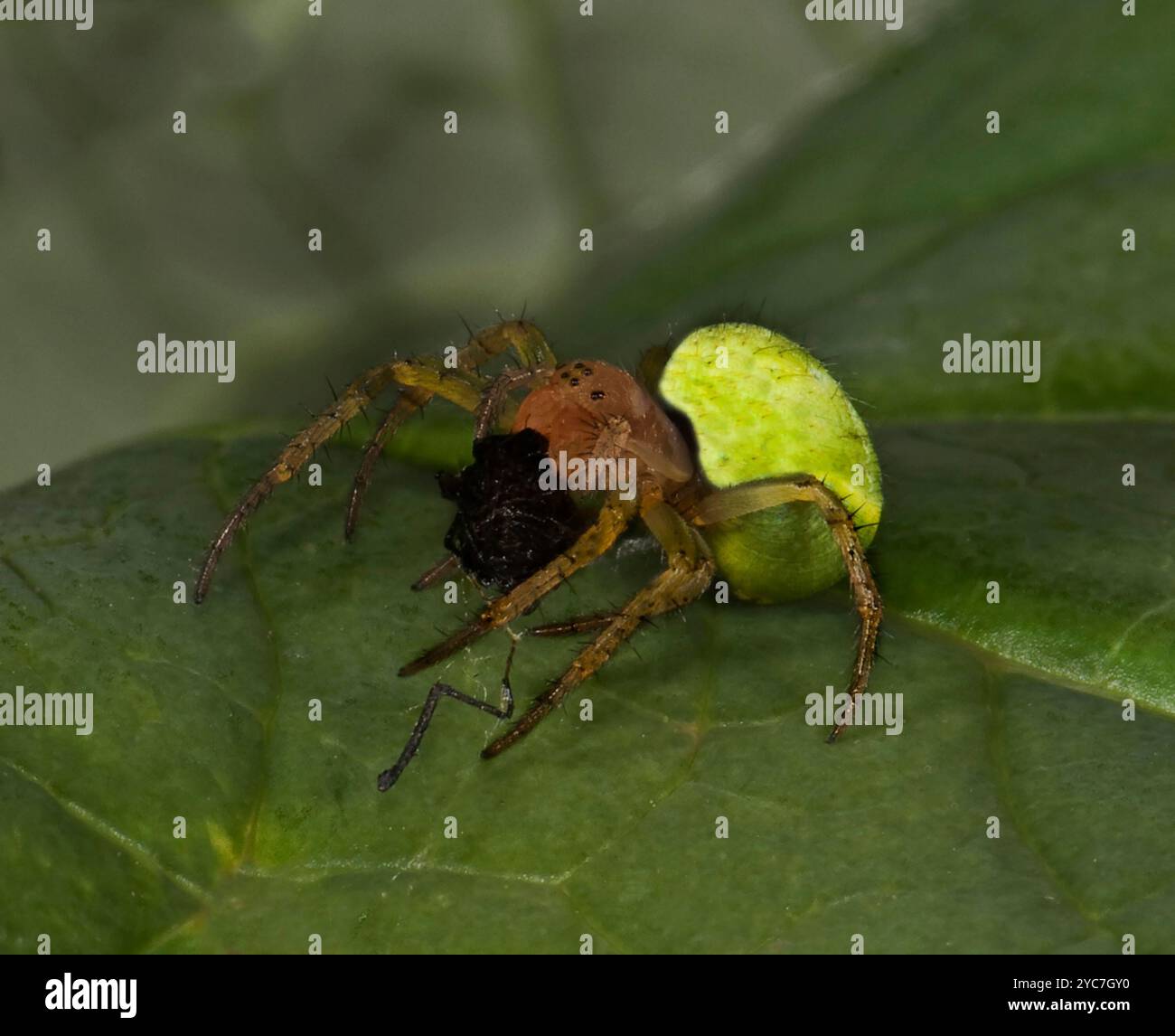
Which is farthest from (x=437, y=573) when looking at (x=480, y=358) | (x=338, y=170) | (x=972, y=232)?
(x=338, y=170)

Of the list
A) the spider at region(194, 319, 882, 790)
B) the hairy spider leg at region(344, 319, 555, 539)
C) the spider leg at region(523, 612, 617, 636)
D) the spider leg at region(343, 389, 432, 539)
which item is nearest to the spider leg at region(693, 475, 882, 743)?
the spider at region(194, 319, 882, 790)

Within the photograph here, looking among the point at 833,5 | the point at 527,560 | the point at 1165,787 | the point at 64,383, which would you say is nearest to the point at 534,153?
the point at 833,5

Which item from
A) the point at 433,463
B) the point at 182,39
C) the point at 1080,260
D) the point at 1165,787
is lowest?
the point at 1165,787

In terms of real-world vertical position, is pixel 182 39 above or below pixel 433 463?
above

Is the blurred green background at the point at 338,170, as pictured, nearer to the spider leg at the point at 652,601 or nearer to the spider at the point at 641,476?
the spider at the point at 641,476

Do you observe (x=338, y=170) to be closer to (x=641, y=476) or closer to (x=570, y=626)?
(x=641, y=476)

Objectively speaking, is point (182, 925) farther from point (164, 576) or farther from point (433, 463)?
point (433, 463)

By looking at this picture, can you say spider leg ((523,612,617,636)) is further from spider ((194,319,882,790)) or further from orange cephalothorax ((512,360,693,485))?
orange cephalothorax ((512,360,693,485))
